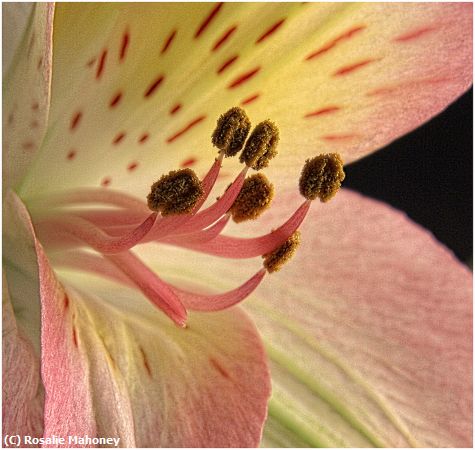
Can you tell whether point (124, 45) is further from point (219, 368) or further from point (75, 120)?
point (219, 368)

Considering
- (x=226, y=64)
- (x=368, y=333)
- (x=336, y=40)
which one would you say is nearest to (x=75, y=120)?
(x=226, y=64)

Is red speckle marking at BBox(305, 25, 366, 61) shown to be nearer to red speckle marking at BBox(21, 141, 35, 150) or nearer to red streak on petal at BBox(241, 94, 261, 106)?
red streak on petal at BBox(241, 94, 261, 106)

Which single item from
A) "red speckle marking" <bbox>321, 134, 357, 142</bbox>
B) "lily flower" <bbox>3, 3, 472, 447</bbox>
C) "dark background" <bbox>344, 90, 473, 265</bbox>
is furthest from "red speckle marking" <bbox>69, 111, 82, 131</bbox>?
"dark background" <bbox>344, 90, 473, 265</bbox>

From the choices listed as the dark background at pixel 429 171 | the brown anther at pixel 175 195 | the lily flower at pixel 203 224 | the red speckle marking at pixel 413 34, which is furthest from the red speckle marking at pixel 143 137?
the dark background at pixel 429 171

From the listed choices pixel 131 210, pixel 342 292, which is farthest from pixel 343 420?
pixel 131 210

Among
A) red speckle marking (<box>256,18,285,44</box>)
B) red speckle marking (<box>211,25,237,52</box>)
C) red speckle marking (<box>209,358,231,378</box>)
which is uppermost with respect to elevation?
red speckle marking (<box>256,18,285,44</box>)

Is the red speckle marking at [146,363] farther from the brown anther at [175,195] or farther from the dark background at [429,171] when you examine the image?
the dark background at [429,171]
